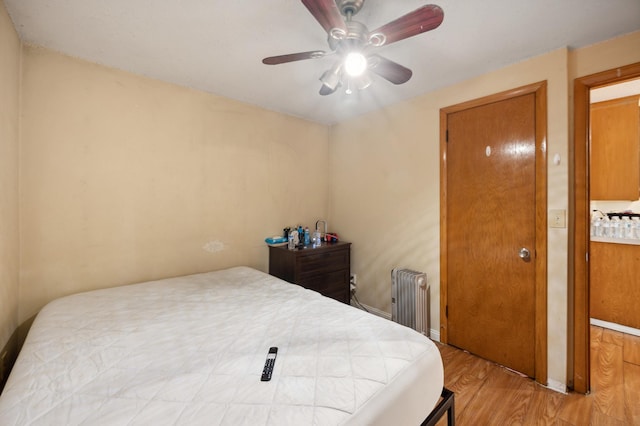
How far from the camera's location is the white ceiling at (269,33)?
1450 millimetres

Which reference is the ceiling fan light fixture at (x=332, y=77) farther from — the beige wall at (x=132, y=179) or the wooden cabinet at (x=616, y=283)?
the wooden cabinet at (x=616, y=283)

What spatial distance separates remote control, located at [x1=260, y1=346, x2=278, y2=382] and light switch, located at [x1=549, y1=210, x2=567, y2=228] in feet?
6.60

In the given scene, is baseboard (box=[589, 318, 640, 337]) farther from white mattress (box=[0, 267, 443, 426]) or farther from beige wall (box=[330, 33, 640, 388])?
white mattress (box=[0, 267, 443, 426])

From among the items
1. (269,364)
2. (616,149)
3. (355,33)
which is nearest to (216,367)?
(269,364)

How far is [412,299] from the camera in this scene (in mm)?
2475

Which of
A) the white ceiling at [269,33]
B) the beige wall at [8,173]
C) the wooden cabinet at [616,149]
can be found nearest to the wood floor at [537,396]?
the wooden cabinet at [616,149]

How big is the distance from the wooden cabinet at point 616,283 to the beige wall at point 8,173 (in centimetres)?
488

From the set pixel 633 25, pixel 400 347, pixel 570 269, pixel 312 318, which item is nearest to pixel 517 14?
pixel 633 25

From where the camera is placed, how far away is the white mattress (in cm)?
82

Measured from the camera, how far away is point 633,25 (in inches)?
61.6

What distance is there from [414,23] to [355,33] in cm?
29

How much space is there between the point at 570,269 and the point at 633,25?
59.9 inches

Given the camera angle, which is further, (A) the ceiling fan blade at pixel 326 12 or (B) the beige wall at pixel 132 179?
(B) the beige wall at pixel 132 179

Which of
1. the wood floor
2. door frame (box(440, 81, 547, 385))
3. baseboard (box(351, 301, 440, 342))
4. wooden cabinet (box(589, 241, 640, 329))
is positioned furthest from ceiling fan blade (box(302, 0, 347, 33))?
wooden cabinet (box(589, 241, 640, 329))
